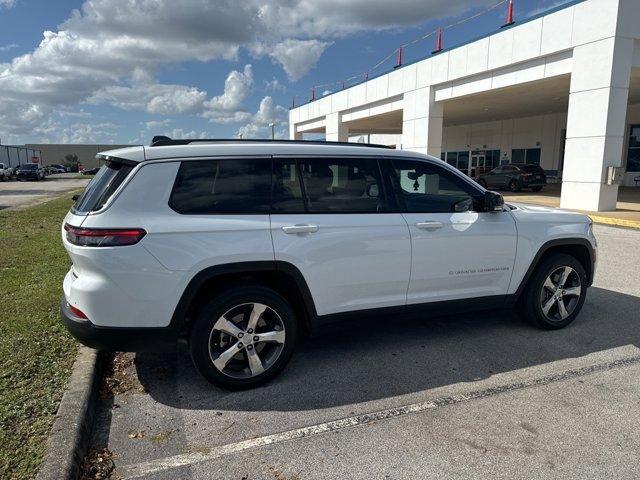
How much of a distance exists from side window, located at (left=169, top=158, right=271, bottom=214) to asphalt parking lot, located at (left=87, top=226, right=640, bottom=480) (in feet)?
4.27

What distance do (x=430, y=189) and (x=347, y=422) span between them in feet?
7.07

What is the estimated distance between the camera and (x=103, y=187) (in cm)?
333

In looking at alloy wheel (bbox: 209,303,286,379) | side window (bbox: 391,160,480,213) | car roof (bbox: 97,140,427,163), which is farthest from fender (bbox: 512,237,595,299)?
alloy wheel (bbox: 209,303,286,379)

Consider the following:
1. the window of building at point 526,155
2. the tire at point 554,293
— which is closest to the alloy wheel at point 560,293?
the tire at point 554,293

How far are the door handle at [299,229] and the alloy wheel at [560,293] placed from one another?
254 centimetres

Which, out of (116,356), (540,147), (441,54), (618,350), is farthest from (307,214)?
(540,147)

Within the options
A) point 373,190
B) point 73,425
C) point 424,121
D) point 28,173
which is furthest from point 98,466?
point 28,173

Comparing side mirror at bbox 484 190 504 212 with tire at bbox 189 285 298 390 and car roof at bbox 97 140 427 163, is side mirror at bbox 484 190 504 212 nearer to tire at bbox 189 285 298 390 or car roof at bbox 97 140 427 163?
car roof at bbox 97 140 427 163

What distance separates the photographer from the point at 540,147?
3014cm

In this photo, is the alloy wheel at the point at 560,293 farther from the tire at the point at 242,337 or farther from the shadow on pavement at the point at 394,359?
the tire at the point at 242,337

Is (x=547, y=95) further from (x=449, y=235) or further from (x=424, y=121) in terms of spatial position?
(x=449, y=235)

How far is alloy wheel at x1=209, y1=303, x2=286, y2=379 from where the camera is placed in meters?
3.42

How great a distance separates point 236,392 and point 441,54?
19.6 m

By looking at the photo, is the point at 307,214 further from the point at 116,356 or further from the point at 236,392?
the point at 116,356
